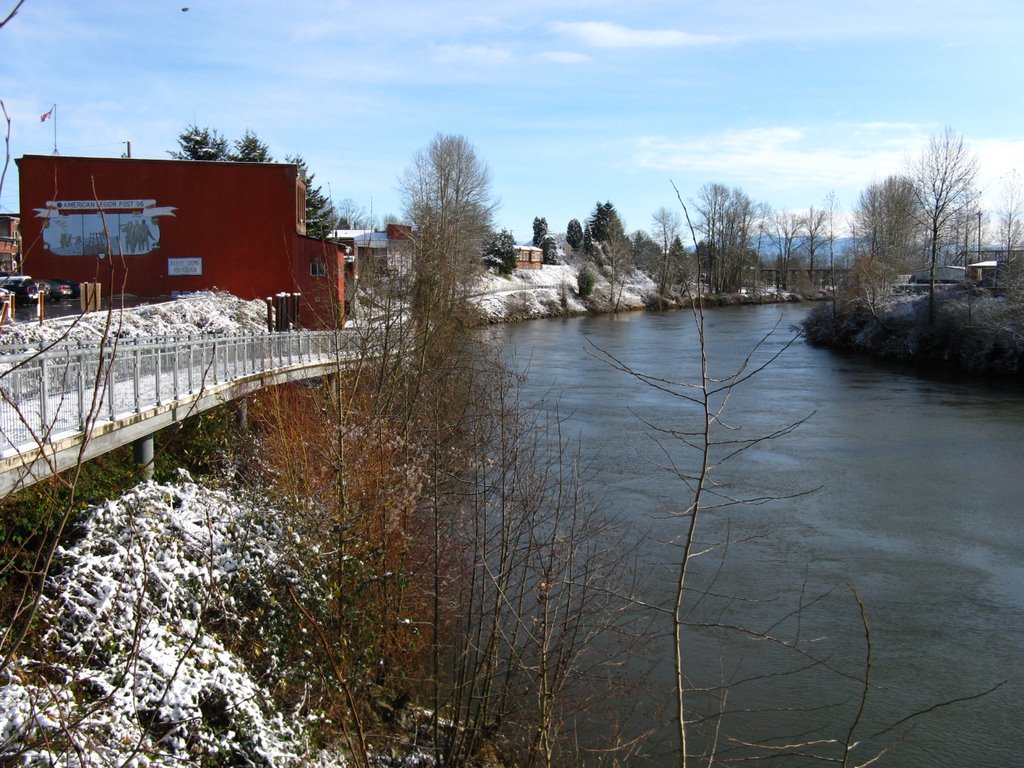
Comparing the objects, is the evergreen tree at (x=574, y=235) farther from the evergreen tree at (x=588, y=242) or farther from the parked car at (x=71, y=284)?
the parked car at (x=71, y=284)

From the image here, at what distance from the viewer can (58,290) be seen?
32.2 metres

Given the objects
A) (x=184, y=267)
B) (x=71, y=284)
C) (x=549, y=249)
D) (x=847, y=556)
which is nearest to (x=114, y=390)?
(x=847, y=556)

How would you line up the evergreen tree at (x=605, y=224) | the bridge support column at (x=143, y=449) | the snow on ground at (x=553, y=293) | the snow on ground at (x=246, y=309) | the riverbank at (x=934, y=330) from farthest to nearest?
1. the evergreen tree at (x=605, y=224)
2. the snow on ground at (x=553, y=293)
3. the riverbank at (x=934, y=330)
4. the snow on ground at (x=246, y=309)
5. the bridge support column at (x=143, y=449)

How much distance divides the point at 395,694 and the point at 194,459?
6.39 m

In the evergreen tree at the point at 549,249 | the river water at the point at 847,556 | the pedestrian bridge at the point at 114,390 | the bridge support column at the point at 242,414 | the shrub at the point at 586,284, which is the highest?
the evergreen tree at the point at 549,249

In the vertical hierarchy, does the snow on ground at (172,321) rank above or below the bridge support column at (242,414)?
above

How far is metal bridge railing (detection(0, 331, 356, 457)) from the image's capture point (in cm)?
847

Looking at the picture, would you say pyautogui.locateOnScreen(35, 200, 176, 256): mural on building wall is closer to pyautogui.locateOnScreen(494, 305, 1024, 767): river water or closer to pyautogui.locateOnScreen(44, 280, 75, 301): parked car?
pyautogui.locateOnScreen(44, 280, 75, 301): parked car

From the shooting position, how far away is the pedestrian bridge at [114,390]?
795 cm

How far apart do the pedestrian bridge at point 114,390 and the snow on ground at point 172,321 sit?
2.13 m

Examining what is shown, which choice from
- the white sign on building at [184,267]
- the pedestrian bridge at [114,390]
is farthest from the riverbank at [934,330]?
the white sign on building at [184,267]

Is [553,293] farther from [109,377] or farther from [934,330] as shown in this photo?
[109,377]

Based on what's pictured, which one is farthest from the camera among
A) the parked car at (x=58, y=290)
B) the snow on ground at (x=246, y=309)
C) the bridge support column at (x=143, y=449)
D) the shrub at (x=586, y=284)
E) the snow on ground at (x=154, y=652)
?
the shrub at (x=586, y=284)

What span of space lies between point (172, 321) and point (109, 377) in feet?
70.5
